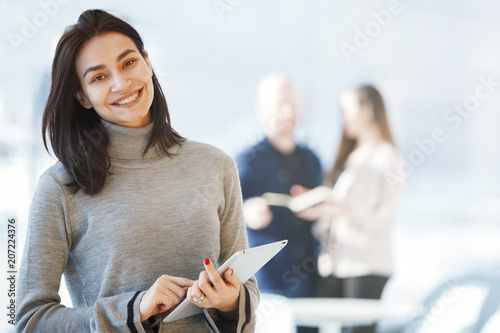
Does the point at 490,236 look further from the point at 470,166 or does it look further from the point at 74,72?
the point at 74,72

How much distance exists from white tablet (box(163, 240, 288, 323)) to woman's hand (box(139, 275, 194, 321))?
0.06 ft

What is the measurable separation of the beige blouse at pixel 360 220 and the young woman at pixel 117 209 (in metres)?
1.77

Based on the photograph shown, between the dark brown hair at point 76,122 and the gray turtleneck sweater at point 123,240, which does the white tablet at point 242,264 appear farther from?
the dark brown hair at point 76,122

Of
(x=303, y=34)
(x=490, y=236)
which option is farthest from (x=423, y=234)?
(x=303, y=34)

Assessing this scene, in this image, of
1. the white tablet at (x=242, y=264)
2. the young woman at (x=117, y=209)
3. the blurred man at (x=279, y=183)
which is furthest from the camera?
the blurred man at (x=279, y=183)

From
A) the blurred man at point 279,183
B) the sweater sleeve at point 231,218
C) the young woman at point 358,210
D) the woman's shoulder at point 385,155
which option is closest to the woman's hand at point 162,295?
the sweater sleeve at point 231,218

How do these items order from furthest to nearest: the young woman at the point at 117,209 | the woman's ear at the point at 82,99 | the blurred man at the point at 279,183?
the blurred man at the point at 279,183, the woman's ear at the point at 82,99, the young woman at the point at 117,209

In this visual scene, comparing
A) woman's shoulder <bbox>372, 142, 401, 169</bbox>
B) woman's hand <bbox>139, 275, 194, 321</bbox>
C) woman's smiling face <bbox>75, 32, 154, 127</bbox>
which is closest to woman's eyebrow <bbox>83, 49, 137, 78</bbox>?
woman's smiling face <bbox>75, 32, 154, 127</bbox>

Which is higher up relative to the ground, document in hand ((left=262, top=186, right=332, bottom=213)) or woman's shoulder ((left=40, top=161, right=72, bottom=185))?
woman's shoulder ((left=40, top=161, right=72, bottom=185))

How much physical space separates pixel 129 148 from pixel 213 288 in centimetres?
39

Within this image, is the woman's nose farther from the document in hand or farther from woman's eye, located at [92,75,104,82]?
the document in hand

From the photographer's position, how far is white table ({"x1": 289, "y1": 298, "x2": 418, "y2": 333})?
2865mm

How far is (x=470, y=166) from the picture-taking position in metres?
3.28

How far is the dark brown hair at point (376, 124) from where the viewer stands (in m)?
2.96
